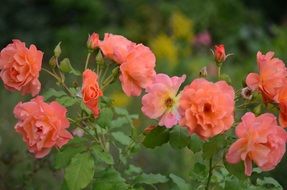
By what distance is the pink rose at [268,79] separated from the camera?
79.0 inches

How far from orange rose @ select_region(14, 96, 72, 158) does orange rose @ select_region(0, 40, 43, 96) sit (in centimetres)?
7

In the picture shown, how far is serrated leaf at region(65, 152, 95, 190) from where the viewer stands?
6.70 feet

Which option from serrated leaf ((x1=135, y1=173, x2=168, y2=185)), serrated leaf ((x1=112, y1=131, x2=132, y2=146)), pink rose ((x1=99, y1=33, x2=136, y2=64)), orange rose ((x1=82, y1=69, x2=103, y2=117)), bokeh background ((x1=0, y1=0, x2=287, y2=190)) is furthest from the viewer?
bokeh background ((x1=0, y1=0, x2=287, y2=190))

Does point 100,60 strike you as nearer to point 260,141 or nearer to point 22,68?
point 22,68

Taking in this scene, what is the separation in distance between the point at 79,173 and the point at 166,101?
1.10ft

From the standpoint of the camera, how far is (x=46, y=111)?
201cm

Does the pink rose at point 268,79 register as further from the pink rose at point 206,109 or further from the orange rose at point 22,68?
the orange rose at point 22,68

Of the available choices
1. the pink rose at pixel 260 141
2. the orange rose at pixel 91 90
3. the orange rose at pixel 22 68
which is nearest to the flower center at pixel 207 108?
the pink rose at pixel 260 141

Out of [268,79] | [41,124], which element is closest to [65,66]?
[41,124]

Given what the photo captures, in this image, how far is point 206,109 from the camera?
1.90 meters

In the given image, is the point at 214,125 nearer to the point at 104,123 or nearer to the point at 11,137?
the point at 104,123

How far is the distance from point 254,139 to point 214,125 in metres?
0.12

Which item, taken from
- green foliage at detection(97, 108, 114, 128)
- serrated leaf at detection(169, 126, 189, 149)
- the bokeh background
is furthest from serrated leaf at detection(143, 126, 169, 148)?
the bokeh background

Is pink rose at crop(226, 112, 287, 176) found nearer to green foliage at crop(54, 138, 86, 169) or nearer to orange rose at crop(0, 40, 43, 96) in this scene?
green foliage at crop(54, 138, 86, 169)
